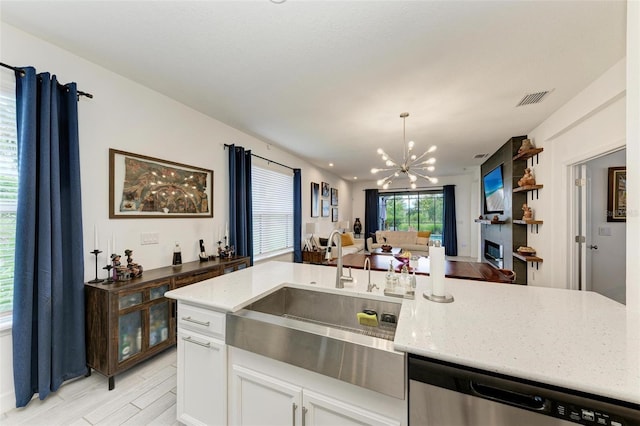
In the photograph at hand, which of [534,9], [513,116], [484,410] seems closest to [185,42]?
[534,9]

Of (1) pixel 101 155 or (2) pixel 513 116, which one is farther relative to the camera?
(2) pixel 513 116

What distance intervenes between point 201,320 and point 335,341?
0.83 meters

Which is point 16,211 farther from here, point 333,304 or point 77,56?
point 333,304

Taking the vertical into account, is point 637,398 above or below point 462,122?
below

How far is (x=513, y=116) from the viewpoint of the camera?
3236mm

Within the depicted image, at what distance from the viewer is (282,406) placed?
1160 mm

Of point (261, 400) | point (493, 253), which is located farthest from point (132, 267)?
point (493, 253)

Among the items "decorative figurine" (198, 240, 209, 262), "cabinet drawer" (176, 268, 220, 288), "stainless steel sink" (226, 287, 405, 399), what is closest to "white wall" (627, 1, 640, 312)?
"stainless steel sink" (226, 287, 405, 399)

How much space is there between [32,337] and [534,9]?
4079mm

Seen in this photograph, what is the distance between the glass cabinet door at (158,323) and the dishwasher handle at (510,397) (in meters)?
2.49

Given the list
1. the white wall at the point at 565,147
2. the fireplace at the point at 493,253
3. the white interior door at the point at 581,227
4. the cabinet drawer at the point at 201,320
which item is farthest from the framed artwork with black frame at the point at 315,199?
the cabinet drawer at the point at 201,320

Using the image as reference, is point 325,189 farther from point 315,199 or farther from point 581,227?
point 581,227

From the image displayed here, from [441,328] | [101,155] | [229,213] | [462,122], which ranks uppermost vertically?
[462,122]

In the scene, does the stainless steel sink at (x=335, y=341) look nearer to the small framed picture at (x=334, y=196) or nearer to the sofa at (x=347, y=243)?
the sofa at (x=347, y=243)
